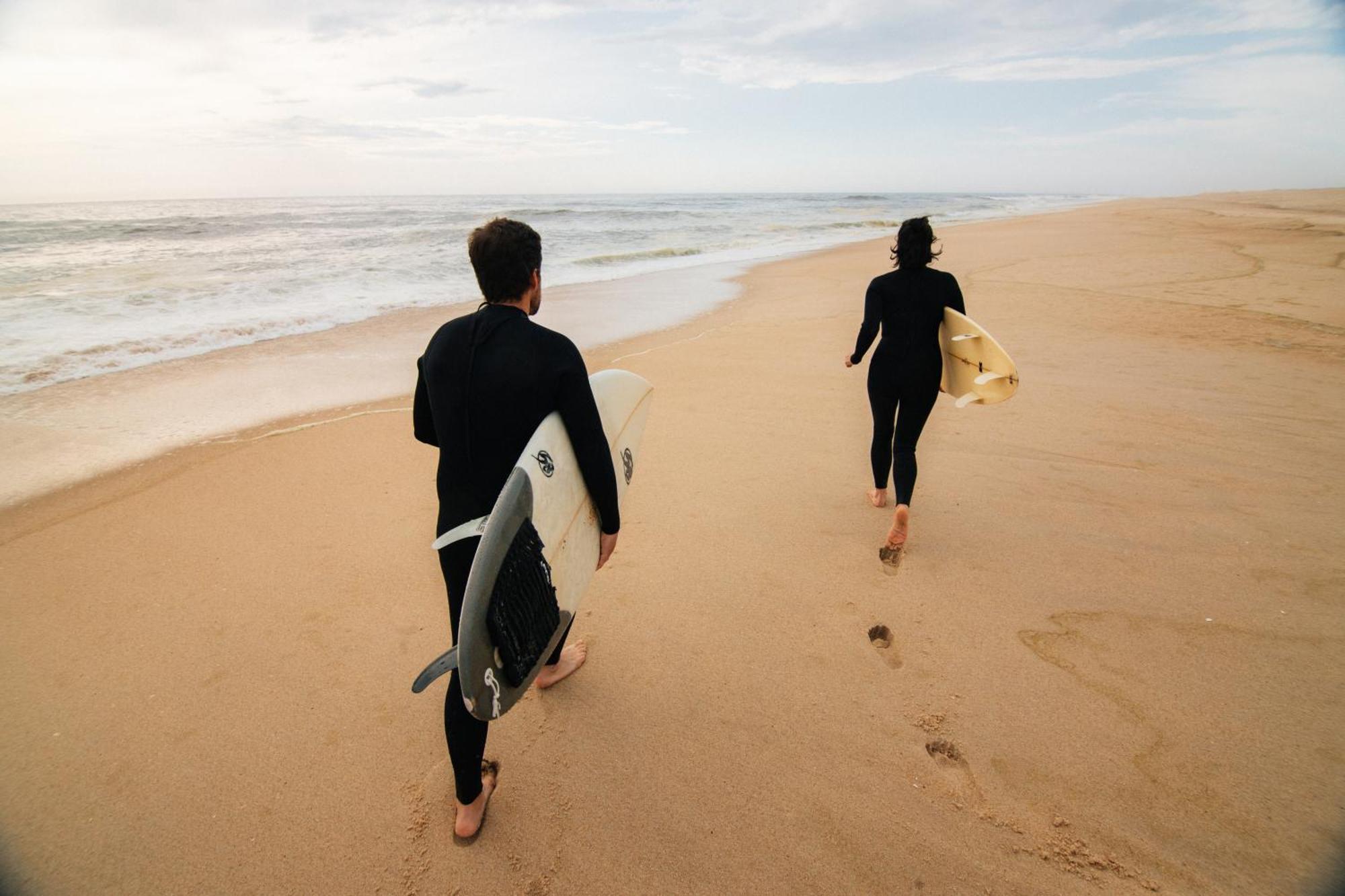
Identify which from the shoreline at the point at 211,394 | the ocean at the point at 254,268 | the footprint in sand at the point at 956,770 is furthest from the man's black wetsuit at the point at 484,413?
the ocean at the point at 254,268

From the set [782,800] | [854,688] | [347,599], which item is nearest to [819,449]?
[854,688]

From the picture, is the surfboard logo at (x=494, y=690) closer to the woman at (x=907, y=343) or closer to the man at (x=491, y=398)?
the man at (x=491, y=398)

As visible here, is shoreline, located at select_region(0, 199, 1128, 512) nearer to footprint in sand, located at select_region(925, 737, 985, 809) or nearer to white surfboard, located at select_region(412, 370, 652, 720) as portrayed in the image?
white surfboard, located at select_region(412, 370, 652, 720)

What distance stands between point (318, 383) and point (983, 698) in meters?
6.11

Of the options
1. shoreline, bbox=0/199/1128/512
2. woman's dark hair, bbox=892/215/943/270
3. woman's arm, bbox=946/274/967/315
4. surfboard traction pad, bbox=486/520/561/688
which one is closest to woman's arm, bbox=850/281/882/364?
woman's dark hair, bbox=892/215/943/270

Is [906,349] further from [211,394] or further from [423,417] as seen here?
[211,394]

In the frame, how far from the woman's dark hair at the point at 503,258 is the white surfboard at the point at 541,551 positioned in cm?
36

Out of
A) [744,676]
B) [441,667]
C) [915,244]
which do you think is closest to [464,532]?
[441,667]

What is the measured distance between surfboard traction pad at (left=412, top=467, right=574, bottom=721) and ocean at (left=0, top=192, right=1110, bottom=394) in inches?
284

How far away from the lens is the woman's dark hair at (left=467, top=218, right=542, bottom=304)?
5.17 ft

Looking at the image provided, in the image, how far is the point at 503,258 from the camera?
1.58 metres

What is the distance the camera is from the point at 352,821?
73.7 inches

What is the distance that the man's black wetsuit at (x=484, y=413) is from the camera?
60.7 inches

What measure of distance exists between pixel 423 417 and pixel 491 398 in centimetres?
36
